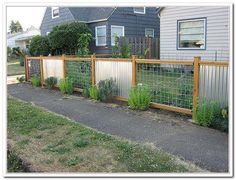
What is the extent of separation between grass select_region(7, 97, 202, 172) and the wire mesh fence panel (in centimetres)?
616

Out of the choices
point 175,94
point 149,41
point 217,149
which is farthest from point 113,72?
point 149,41

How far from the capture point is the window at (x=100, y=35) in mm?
19328

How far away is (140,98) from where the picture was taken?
24.2 ft

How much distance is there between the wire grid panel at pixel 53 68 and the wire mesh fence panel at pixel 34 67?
0.70 m

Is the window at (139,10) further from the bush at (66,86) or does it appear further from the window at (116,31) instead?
the bush at (66,86)

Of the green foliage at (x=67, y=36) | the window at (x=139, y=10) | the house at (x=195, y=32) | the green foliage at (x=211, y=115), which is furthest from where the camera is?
the window at (x=139, y=10)

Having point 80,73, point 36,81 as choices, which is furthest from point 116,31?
point 80,73

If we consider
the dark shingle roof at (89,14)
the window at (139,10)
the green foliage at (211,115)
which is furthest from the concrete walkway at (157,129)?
the window at (139,10)

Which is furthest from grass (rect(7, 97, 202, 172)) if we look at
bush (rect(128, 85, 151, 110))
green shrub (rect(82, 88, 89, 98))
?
green shrub (rect(82, 88, 89, 98))

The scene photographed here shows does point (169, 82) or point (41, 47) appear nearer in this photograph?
point (169, 82)

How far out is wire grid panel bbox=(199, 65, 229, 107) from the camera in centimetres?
589

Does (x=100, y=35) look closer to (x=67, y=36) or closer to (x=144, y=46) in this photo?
(x=67, y=36)

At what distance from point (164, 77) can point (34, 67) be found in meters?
7.13

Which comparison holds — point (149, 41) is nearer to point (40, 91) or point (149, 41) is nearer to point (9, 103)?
point (40, 91)
